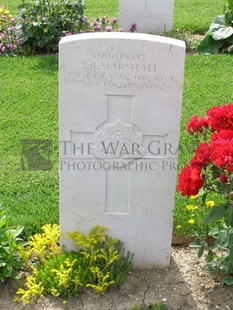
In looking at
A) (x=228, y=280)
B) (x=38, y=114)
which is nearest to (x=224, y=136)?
(x=228, y=280)

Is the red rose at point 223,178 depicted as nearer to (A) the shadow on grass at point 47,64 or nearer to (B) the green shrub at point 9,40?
(A) the shadow on grass at point 47,64

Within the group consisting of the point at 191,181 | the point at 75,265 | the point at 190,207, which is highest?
the point at 191,181

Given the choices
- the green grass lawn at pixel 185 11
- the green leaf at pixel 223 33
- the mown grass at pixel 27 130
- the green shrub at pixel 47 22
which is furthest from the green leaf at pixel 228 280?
the green grass lawn at pixel 185 11

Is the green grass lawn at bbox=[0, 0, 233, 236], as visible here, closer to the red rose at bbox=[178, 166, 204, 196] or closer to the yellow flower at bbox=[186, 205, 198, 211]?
the yellow flower at bbox=[186, 205, 198, 211]

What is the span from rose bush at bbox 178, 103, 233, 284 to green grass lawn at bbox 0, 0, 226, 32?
5.88 metres

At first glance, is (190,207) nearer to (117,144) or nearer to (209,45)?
(117,144)

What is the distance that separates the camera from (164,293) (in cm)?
329

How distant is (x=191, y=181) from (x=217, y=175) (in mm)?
171

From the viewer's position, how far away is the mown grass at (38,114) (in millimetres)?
4062

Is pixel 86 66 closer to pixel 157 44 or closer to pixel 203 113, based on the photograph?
pixel 157 44

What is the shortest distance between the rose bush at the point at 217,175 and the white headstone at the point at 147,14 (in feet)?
17.5

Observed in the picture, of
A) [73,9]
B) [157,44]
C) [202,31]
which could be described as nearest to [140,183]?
[157,44]

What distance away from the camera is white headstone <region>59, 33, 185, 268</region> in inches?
119

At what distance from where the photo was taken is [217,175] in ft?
9.58
